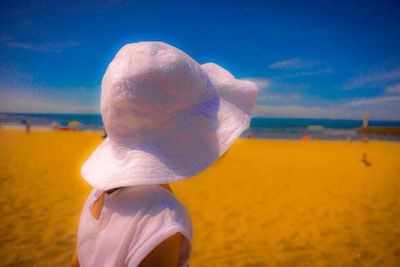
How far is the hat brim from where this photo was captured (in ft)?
2.56

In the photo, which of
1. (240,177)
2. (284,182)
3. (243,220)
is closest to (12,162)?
(240,177)

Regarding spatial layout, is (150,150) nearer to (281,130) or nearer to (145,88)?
(145,88)

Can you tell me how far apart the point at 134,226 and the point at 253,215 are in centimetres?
462

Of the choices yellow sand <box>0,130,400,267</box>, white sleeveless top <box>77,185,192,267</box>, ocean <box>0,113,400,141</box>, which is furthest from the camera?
ocean <box>0,113,400,141</box>

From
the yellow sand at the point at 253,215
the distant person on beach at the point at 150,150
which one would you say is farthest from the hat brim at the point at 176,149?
the yellow sand at the point at 253,215

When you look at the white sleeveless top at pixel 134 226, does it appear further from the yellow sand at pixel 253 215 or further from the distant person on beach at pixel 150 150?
the yellow sand at pixel 253 215

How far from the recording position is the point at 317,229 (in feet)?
14.8

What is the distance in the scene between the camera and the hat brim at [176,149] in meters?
0.78

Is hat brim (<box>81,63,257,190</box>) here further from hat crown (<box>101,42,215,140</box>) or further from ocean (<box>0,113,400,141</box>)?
ocean (<box>0,113,400,141</box>)

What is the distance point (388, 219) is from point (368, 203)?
858 mm

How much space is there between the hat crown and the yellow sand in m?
3.16

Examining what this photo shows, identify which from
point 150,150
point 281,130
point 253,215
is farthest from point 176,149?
point 281,130

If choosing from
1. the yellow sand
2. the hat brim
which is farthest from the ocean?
the hat brim

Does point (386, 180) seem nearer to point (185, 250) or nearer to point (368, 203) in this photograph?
point (368, 203)
